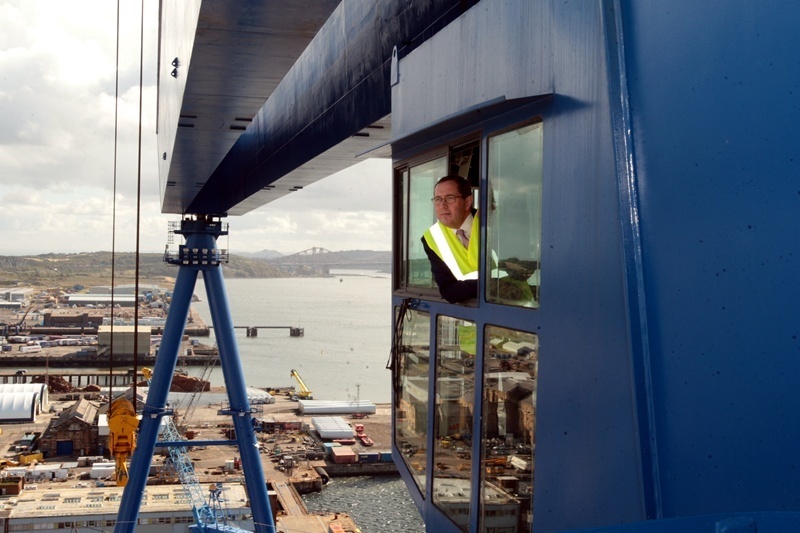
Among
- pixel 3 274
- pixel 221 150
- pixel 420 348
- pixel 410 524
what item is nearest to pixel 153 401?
pixel 221 150

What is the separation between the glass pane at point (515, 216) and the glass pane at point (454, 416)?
1.28 ft

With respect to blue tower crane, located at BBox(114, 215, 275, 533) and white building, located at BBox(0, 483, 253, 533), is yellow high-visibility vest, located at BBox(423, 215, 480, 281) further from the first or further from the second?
white building, located at BBox(0, 483, 253, 533)

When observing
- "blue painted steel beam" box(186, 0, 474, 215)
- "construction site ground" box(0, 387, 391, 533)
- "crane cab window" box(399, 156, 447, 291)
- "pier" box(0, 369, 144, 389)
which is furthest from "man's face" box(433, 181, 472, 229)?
"pier" box(0, 369, 144, 389)

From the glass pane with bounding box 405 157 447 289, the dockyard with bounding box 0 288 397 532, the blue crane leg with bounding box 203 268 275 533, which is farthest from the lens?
the dockyard with bounding box 0 288 397 532

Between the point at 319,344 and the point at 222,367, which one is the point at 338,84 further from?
the point at 319,344

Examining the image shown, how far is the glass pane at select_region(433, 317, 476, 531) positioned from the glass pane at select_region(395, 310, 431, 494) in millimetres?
199

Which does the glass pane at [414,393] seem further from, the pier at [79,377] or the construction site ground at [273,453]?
the pier at [79,377]

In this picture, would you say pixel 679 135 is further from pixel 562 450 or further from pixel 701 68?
pixel 562 450

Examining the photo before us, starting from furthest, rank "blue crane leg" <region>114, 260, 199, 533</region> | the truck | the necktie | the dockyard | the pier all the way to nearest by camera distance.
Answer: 1. the truck
2. the pier
3. the dockyard
4. "blue crane leg" <region>114, 260, 199, 533</region>
5. the necktie

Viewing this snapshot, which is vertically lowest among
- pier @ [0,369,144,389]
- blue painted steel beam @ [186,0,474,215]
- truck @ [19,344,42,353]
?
pier @ [0,369,144,389]

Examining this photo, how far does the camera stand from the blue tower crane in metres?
16.4

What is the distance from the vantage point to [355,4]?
26.1 ft

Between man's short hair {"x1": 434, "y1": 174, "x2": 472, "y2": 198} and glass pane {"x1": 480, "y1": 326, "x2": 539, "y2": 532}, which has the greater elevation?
man's short hair {"x1": 434, "y1": 174, "x2": 472, "y2": 198}

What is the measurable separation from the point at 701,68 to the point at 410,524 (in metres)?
35.1
